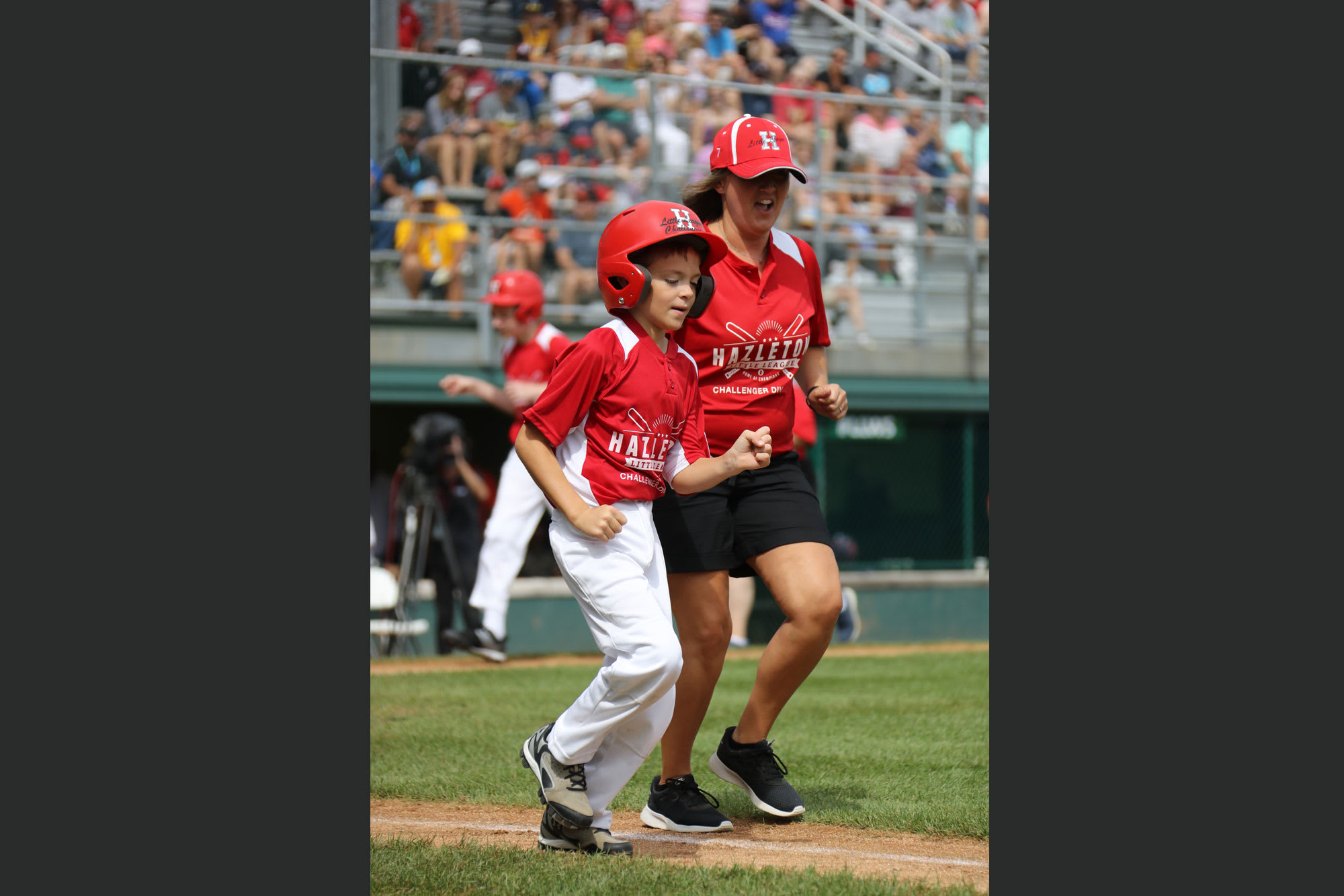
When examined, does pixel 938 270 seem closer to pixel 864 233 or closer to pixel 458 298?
pixel 864 233

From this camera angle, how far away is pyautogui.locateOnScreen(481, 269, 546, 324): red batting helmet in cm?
945

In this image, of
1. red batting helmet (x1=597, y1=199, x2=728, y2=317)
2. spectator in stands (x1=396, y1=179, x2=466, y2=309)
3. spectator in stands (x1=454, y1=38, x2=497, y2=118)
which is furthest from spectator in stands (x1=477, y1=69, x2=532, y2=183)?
red batting helmet (x1=597, y1=199, x2=728, y2=317)

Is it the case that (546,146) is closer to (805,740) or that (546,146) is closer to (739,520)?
(805,740)

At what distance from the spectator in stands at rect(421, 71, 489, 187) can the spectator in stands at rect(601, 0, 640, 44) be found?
8.64 feet

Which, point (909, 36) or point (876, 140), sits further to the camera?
point (909, 36)

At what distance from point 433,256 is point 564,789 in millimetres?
10003

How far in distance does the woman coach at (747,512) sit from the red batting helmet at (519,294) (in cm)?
475

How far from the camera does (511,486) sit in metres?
9.41

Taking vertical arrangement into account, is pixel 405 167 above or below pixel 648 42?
below

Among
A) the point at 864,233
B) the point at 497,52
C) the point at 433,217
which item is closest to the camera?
the point at 433,217

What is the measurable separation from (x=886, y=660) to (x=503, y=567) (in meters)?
3.17

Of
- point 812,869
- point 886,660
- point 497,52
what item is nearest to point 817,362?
point 812,869

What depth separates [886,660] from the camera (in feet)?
34.6

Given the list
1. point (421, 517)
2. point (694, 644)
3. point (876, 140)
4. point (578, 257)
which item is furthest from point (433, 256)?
point (694, 644)
